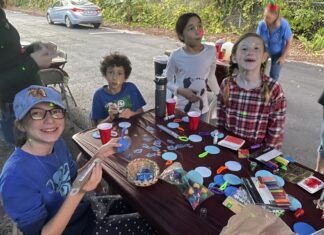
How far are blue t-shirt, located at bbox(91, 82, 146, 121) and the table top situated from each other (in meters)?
0.57

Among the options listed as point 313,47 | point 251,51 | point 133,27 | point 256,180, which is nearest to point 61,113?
point 256,180

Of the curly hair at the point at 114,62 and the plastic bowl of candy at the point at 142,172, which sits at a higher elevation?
the curly hair at the point at 114,62

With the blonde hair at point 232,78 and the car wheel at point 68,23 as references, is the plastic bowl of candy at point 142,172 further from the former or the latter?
the car wheel at point 68,23

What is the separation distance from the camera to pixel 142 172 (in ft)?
5.57

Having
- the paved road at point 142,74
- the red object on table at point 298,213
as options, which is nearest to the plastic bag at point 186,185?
the red object on table at point 298,213

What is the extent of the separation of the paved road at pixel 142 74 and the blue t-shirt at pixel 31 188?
2.85 m

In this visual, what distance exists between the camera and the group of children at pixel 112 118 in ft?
4.64

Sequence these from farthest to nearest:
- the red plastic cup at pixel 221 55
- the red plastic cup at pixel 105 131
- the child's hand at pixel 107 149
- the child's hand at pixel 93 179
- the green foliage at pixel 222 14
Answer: the green foliage at pixel 222 14 < the red plastic cup at pixel 221 55 < the red plastic cup at pixel 105 131 < the child's hand at pixel 107 149 < the child's hand at pixel 93 179

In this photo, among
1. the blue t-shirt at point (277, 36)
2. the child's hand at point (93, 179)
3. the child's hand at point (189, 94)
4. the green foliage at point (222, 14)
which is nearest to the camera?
the child's hand at point (93, 179)

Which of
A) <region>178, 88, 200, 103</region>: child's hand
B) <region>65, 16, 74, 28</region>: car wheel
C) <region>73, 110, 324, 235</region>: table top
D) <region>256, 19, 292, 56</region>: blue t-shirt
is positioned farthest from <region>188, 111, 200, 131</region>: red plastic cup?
<region>65, 16, 74, 28</region>: car wheel

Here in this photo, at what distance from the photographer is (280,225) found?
1.16 metres

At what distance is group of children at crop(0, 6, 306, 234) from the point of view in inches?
55.7

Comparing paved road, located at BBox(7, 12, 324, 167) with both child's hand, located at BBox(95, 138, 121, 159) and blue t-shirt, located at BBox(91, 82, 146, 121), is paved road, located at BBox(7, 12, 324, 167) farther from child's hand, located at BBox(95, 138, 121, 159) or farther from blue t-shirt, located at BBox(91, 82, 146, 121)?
child's hand, located at BBox(95, 138, 121, 159)

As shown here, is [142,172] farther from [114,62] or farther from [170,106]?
[114,62]
